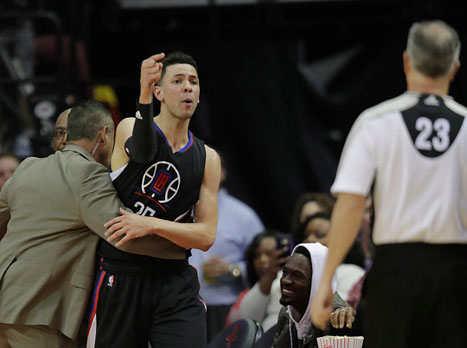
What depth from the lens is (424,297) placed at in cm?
378

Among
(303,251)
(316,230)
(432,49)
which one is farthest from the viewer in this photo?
(316,230)

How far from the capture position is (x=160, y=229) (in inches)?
188

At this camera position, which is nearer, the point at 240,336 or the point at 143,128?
the point at 143,128

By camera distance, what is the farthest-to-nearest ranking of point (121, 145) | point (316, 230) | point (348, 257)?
point (348, 257) → point (316, 230) → point (121, 145)

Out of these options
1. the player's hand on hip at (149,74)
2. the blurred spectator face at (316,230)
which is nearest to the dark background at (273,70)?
the blurred spectator face at (316,230)

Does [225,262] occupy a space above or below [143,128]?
below

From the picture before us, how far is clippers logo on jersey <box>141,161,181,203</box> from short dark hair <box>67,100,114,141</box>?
0.47 metres

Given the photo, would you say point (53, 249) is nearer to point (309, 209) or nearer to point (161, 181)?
point (161, 181)

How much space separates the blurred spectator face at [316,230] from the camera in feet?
22.2

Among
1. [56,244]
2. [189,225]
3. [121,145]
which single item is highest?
[121,145]

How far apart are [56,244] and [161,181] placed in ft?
2.13

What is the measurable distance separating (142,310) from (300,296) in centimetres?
94

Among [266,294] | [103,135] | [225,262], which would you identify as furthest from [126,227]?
[225,262]

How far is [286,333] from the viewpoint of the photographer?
528 centimetres
